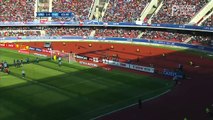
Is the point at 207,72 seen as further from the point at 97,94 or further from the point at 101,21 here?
the point at 101,21

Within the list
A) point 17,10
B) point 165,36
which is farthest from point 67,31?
point 165,36

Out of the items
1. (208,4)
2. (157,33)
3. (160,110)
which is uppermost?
(208,4)

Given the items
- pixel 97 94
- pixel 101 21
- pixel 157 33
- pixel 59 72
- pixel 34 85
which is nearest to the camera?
pixel 97 94

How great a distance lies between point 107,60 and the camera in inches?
2334

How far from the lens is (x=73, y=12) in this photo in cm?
10000

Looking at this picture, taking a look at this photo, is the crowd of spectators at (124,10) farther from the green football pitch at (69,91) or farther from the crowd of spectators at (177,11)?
the green football pitch at (69,91)

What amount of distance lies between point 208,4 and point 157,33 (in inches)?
577

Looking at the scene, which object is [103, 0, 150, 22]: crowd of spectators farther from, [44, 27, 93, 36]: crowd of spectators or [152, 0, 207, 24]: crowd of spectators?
[44, 27, 93, 36]: crowd of spectators

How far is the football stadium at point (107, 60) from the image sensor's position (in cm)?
3734

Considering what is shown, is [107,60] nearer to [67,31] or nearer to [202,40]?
[202,40]

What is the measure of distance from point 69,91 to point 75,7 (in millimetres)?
62280

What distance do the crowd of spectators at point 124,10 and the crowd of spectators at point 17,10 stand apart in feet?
73.2

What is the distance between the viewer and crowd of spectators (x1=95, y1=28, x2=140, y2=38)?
9082 cm

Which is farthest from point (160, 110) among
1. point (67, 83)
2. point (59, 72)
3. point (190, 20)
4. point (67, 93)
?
point (190, 20)
